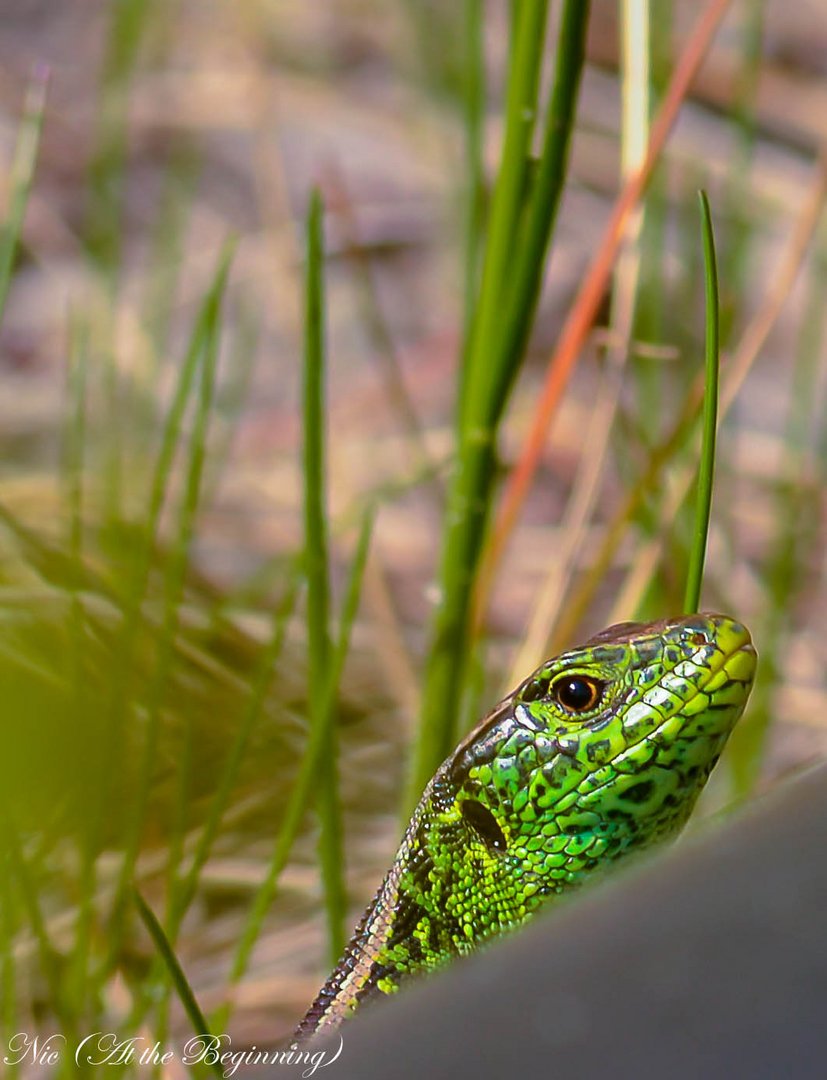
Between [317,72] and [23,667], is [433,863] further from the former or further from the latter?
[317,72]

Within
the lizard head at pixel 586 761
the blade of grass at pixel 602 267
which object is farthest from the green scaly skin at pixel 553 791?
the blade of grass at pixel 602 267

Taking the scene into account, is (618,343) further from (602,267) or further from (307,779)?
(307,779)

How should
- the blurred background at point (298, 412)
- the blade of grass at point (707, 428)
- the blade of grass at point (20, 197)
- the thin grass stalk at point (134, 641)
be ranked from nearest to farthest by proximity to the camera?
the blade of grass at point (707, 428) < the thin grass stalk at point (134, 641) < the blade of grass at point (20, 197) < the blurred background at point (298, 412)

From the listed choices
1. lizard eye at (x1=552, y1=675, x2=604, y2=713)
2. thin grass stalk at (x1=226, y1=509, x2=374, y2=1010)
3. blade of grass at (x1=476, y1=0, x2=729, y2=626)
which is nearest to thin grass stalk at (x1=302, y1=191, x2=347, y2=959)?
thin grass stalk at (x1=226, y1=509, x2=374, y2=1010)

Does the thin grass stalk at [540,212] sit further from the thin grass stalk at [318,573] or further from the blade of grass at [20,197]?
the blade of grass at [20,197]

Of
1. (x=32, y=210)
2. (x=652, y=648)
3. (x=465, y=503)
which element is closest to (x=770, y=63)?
(x=32, y=210)

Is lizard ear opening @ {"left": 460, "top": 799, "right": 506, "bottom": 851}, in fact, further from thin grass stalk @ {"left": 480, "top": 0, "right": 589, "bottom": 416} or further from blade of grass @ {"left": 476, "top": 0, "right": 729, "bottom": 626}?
blade of grass @ {"left": 476, "top": 0, "right": 729, "bottom": 626}

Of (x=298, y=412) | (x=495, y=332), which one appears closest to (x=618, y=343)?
(x=495, y=332)
